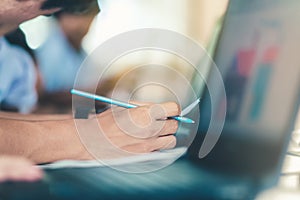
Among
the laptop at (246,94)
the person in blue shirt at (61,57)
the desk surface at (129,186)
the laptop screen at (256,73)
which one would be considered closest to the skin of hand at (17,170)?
the desk surface at (129,186)

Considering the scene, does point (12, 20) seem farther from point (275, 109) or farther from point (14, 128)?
point (275, 109)

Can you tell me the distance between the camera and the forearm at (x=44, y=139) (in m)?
0.82

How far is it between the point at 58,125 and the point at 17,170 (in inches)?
5.0

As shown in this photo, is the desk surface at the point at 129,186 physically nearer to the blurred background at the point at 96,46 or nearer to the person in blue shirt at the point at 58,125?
the person in blue shirt at the point at 58,125

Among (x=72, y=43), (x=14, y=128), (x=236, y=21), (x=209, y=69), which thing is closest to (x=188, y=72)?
(x=209, y=69)

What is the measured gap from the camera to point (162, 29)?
860 mm

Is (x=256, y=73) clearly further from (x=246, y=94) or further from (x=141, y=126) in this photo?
(x=141, y=126)

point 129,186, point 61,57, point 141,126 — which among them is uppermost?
point 61,57

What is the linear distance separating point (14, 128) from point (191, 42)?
1.40 ft

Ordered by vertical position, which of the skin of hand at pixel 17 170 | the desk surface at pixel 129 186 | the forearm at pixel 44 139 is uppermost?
the forearm at pixel 44 139

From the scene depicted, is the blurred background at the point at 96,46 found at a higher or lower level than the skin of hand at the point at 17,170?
higher

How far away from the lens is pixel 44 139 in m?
0.85

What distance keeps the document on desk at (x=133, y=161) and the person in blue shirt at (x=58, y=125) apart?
0.04 feet

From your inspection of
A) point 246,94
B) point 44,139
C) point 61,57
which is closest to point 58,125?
point 44,139
